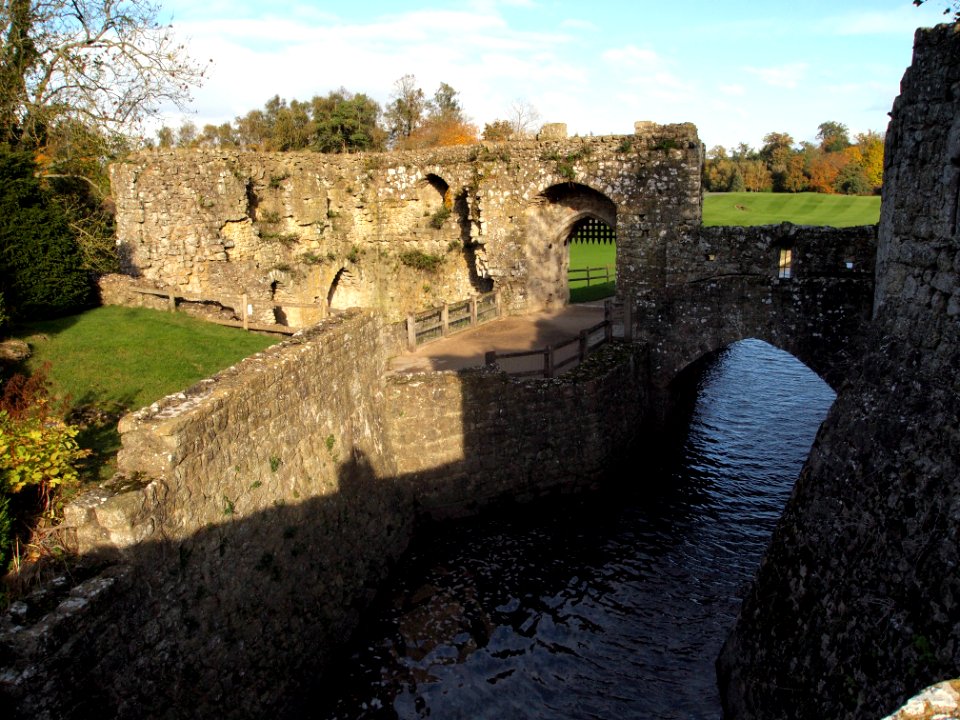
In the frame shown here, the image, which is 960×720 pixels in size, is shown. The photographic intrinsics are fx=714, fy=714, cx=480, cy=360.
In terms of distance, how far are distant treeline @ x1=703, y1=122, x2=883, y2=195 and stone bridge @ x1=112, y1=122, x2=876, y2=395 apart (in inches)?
1501

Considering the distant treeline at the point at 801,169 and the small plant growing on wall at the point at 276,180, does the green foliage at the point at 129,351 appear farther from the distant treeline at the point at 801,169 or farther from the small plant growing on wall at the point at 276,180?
the distant treeline at the point at 801,169

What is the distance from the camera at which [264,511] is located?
25.2ft

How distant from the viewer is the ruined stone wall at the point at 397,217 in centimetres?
1616

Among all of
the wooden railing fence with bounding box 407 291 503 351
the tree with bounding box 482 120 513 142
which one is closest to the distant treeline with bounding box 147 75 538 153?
the tree with bounding box 482 120 513 142

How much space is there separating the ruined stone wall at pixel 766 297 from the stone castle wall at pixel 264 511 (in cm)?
237

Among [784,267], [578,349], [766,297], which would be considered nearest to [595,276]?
[784,267]

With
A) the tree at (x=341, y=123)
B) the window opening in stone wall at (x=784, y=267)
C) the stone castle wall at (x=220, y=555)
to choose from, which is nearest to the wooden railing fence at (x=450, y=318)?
the stone castle wall at (x=220, y=555)

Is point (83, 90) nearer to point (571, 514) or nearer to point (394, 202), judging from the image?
point (394, 202)

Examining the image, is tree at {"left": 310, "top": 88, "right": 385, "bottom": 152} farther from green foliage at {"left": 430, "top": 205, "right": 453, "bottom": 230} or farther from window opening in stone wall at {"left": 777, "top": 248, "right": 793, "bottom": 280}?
window opening in stone wall at {"left": 777, "top": 248, "right": 793, "bottom": 280}

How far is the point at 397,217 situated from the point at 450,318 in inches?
193

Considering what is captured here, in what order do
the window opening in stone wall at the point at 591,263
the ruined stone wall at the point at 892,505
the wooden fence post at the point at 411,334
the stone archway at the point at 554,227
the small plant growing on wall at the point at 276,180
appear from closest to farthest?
the ruined stone wall at the point at 892,505 → the wooden fence post at the point at 411,334 → the stone archway at the point at 554,227 → the small plant growing on wall at the point at 276,180 → the window opening in stone wall at the point at 591,263

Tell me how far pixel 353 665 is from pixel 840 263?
10330 millimetres

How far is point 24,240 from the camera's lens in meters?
13.1

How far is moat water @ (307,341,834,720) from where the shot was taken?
8375 mm
